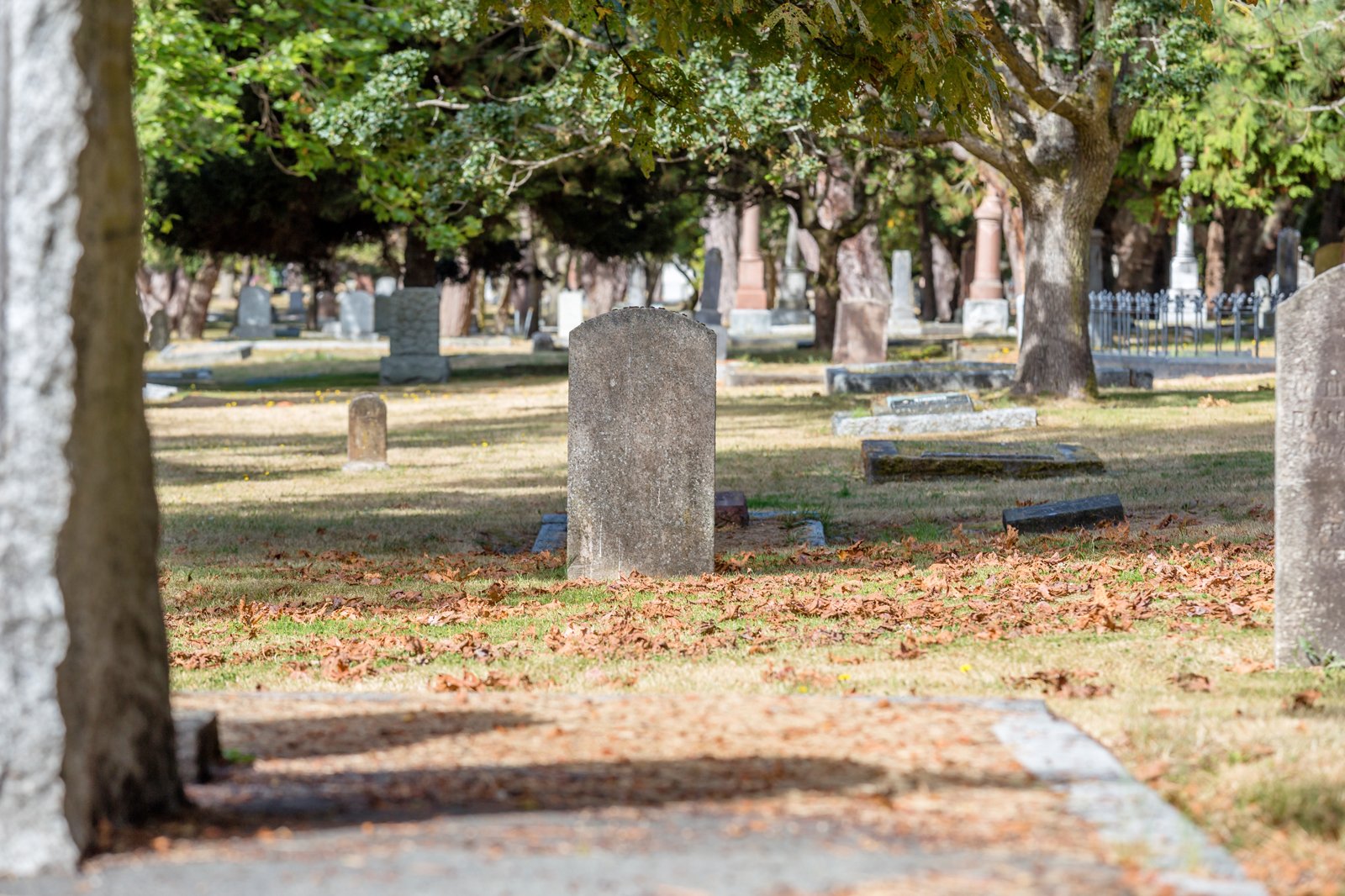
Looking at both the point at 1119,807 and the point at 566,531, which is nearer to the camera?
the point at 1119,807

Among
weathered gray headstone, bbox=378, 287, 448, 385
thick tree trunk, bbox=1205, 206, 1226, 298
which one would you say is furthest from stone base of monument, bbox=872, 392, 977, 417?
thick tree trunk, bbox=1205, 206, 1226, 298

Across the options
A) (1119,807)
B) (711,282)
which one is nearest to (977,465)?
(1119,807)

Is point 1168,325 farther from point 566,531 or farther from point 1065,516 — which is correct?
point 566,531

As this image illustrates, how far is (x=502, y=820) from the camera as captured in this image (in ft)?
12.9

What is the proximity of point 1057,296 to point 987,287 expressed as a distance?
96.0 feet

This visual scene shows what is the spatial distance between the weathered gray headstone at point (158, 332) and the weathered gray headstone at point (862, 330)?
19.0 metres

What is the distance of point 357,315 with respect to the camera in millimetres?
50594

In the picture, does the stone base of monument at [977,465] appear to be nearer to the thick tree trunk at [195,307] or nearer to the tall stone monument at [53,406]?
the tall stone monument at [53,406]

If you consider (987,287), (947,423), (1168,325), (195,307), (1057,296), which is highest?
(987,287)

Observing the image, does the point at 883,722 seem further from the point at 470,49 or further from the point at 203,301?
the point at 203,301

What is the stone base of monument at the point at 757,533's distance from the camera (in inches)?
427

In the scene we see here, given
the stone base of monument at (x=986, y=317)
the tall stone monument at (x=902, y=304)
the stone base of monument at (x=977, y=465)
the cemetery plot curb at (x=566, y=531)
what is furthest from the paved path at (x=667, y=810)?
the stone base of monument at (x=986, y=317)

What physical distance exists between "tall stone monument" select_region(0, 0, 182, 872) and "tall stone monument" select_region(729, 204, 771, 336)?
43.2 m

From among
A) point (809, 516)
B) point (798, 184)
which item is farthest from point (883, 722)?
point (798, 184)
